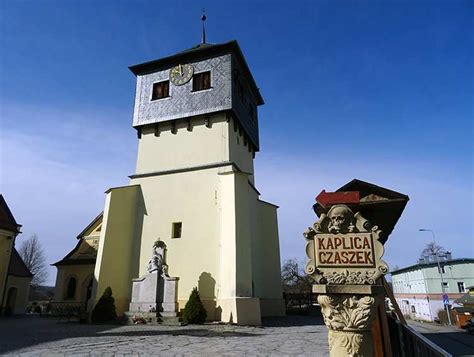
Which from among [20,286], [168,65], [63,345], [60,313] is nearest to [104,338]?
[63,345]

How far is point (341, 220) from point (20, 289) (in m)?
26.4

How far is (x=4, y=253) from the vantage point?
2047cm

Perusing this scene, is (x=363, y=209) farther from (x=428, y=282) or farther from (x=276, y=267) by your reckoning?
(x=428, y=282)

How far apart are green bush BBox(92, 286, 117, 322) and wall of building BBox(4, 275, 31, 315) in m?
12.6

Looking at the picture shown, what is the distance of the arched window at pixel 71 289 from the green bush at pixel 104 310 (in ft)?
30.9

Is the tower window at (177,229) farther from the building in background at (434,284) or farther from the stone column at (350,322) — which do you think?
the building in background at (434,284)

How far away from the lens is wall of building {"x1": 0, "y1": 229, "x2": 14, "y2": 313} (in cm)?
2016

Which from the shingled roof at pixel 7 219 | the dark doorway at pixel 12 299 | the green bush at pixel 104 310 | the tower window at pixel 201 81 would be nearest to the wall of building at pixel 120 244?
the green bush at pixel 104 310

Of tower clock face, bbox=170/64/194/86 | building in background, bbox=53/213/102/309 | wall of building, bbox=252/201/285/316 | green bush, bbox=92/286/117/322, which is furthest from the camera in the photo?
building in background, bbox=53/213/102/309

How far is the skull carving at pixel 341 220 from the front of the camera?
343cm

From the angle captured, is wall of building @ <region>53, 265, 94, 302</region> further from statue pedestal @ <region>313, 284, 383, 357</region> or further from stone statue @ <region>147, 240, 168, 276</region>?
statue pedestal @ <region>313, 284, 383, 357</region>

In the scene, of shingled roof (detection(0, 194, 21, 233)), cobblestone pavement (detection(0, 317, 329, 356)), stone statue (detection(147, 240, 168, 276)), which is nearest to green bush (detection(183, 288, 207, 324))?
stone statue (detection(147, 240, 168, 276))

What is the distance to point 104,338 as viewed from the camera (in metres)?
8.51

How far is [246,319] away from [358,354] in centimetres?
1011
